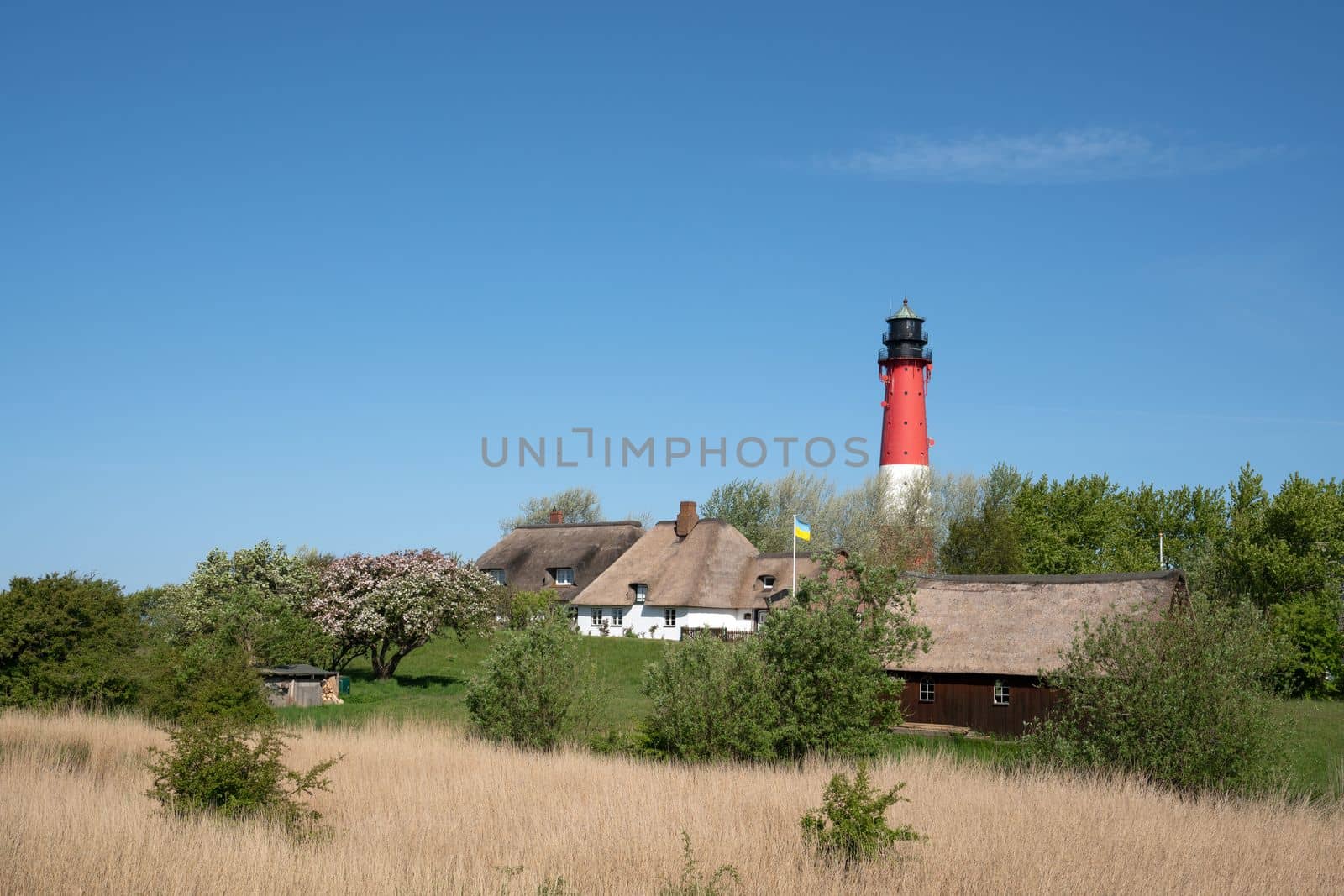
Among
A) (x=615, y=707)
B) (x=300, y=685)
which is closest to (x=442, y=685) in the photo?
(x=300, y=685)

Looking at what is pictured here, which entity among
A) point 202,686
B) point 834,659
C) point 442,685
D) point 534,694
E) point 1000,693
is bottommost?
point 442,685

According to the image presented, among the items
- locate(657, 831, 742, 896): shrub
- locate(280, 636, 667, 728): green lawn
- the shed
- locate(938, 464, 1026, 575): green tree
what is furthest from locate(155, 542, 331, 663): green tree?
locate(938, 464, 1026, 575): green tree

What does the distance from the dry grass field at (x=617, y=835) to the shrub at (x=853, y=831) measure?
0.30 metres

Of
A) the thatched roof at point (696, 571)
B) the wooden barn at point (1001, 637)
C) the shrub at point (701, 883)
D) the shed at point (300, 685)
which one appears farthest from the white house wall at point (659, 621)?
the shrub at point (701, 883)

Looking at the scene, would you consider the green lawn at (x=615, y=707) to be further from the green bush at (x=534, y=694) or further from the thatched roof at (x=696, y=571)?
the thatched roof at (x=696, y=571)

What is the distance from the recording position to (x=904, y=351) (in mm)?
63156

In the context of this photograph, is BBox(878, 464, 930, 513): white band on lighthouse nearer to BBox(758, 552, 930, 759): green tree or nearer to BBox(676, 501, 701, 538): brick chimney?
BBox(676, 501, 701, 538): brick chimney

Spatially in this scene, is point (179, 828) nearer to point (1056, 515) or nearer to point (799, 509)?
point (1056, 515)

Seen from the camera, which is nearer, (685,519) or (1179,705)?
(1179,705)

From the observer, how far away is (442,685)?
38.9m

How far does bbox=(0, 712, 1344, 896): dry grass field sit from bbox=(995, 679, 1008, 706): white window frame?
507 inches

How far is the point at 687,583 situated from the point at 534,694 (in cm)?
3237

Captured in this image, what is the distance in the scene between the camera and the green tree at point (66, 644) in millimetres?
27938

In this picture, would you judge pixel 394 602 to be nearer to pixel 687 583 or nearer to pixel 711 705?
pixel 687 583
